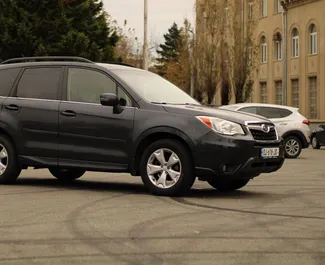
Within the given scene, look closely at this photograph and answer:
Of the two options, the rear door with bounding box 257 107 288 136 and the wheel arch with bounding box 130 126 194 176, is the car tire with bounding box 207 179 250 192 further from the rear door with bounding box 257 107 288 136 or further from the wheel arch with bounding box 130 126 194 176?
the rear door with bounding box 257 107 288 136

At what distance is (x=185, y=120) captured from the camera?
10.9 metres

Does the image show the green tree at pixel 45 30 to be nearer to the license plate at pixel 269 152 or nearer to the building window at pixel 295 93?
the building window at pixel 295 93

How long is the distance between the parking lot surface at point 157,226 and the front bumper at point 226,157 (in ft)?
1.16

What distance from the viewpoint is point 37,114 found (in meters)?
12.0

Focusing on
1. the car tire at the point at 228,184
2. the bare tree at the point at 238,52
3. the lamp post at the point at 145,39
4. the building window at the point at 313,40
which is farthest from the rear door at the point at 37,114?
the bare tree at the point at 238,52

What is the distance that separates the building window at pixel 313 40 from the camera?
164 feet

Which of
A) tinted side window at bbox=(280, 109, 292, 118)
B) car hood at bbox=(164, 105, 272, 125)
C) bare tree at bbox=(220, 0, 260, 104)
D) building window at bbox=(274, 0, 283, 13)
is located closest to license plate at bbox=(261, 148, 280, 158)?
car hood at bbox=(164, 105, 272, 125)

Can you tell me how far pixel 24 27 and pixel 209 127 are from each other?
3196 centimetres

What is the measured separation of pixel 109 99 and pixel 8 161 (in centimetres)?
203

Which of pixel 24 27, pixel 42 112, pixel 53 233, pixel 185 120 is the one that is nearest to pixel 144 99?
pixel 185 120

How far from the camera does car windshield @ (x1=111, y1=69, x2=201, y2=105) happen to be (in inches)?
456

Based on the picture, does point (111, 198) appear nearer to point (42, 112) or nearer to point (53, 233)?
point (42, 112)

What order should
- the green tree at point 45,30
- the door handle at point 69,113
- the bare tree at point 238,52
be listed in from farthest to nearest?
→ the bare tree at point 238,52
the green tree at point 45,30
the door handle at point 69,113

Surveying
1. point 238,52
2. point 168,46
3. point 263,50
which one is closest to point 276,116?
point 238,52
